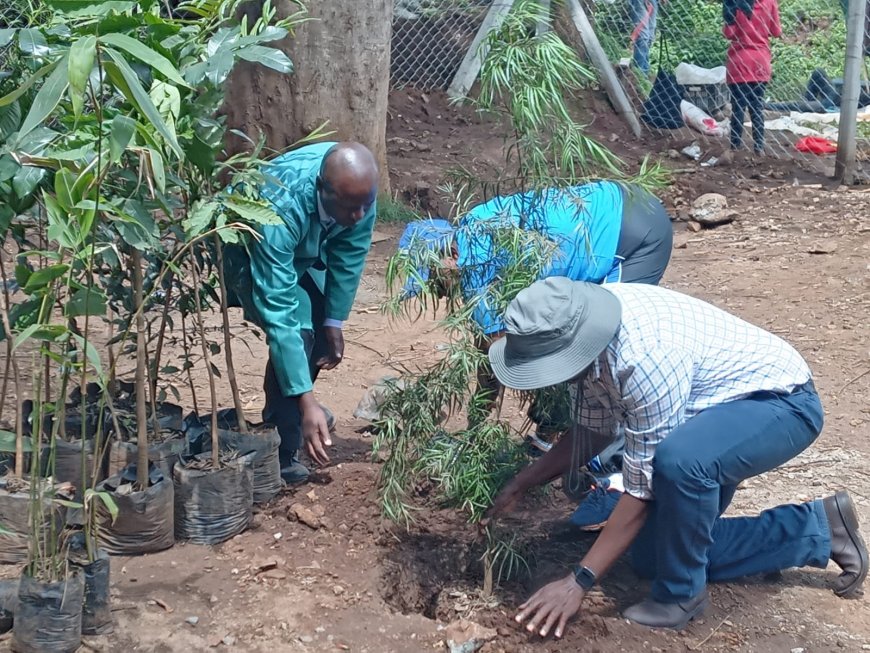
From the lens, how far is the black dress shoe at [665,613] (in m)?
3.14

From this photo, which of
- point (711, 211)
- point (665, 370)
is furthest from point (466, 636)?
point (711, 211)

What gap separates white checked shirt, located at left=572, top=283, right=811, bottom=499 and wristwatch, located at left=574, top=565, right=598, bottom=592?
26 cm

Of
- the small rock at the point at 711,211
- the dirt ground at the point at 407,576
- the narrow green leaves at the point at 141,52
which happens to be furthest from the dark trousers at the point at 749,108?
the narrow green leaves at the point at 141,52

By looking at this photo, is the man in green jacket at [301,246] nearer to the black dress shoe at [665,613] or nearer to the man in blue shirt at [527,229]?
the man in blue shirt at [527,229]

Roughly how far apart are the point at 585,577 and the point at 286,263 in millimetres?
1475

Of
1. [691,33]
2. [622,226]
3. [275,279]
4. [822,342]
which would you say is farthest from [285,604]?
[691,33]

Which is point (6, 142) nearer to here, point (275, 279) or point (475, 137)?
point (275, 279)

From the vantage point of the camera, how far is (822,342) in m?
5.46

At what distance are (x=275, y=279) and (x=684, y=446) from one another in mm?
1502

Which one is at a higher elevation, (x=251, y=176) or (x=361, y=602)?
(x=251, y=176)

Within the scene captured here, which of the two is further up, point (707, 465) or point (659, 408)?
point (659, 408)

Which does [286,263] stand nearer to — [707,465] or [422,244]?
[422,244]

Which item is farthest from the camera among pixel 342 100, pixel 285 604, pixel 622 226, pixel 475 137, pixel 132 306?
pixel 475 137

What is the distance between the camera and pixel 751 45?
26.4 ft
